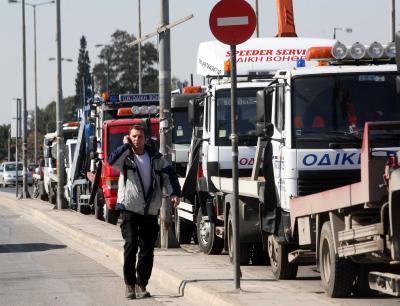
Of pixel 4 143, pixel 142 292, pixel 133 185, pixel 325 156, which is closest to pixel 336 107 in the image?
pixel 325 156

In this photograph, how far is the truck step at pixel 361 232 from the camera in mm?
10186

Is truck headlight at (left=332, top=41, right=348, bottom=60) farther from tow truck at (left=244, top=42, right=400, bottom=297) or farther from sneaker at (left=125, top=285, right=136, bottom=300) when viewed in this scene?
sneaker at (left=125, top=285, right=136, bottom=300)

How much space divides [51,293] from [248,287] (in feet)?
8.48

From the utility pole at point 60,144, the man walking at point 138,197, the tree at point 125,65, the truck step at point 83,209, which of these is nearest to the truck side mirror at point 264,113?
the man walking at point 138,197

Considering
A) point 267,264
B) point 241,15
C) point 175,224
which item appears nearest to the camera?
point 241,15

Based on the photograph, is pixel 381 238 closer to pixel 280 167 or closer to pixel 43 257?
pixel 280 167

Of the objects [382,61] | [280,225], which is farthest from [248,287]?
[382,61]

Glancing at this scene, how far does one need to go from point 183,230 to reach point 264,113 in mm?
7679

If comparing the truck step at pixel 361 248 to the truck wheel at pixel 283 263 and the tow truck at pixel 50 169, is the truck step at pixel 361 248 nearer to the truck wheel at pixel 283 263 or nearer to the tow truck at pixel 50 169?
the truck wheel at pixel 283 263

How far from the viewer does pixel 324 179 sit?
1307cm

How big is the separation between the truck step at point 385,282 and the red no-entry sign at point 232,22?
2.84 meters

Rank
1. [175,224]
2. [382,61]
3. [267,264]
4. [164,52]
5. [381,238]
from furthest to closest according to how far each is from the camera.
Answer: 1. [175,224]
2. [164,52]
3. [267,264]
4. [382,61]
5. [381,238]

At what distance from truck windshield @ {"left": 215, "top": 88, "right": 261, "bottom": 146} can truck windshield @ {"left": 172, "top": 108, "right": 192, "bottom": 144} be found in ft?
17.4

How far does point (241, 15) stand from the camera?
12000mm
